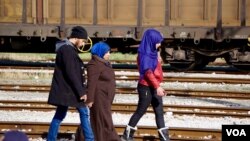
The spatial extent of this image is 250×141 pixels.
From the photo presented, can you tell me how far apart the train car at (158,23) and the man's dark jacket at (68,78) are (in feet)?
32.6

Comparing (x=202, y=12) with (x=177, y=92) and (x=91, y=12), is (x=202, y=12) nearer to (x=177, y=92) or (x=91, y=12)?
(x=91, y=12)

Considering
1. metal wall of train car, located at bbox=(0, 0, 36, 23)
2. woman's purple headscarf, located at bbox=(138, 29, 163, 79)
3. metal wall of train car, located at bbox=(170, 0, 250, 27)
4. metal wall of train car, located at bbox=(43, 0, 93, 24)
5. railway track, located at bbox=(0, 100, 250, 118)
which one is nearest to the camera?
woman's purple headscarf, located at bbox=(138, 29, 163, 79)

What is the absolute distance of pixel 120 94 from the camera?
12891mm

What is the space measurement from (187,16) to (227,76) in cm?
259

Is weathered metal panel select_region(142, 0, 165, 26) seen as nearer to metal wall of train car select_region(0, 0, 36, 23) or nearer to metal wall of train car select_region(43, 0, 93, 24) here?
metal wall of train car select_region(43, 0, 93, 24)

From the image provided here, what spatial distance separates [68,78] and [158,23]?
10543 millimetres

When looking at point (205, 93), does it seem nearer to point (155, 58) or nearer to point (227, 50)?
point (227, 50)

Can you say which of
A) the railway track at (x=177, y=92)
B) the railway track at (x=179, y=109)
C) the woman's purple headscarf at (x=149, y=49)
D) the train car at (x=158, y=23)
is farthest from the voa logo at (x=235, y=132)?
the train car at (x=158, y=23)

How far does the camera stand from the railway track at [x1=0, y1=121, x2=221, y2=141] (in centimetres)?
834

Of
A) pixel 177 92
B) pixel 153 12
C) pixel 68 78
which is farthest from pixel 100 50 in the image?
pixel 153 12

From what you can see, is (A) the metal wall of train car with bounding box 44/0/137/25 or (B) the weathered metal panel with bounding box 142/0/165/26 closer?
(B) the weathered metal panel with bounding box 142/0/165/26

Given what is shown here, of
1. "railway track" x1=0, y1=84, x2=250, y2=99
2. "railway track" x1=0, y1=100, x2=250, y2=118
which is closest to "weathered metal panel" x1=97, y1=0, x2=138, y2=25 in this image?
"railway track" x1=0, y1=84, x2=250, y2=99

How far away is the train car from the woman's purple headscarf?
30.6 feet

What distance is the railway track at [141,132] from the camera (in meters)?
8.34
